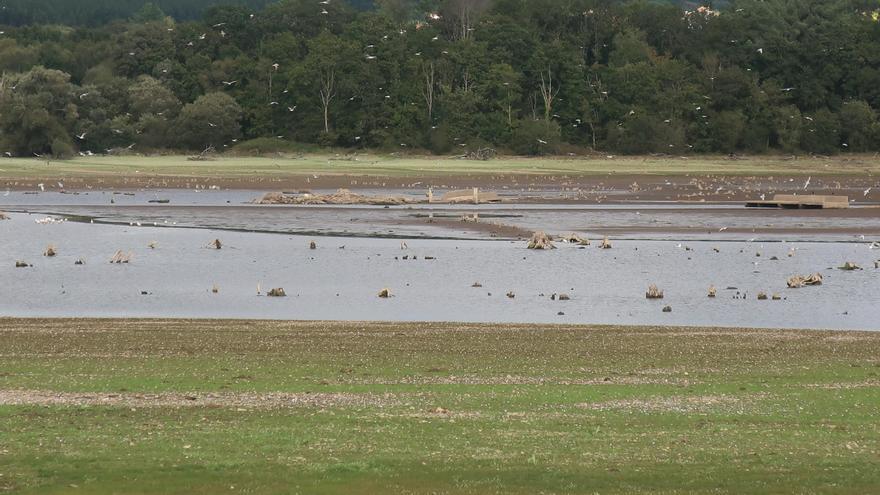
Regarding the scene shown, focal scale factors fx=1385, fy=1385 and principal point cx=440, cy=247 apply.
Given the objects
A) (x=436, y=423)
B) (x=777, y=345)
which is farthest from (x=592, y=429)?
(x=777, y=345)

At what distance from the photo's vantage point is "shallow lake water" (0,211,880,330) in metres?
30.9

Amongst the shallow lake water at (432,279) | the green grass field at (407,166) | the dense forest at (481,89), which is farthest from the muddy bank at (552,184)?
A: the shallow lake water at (432,279)

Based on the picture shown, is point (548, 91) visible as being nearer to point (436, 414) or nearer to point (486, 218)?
point (486, 218)

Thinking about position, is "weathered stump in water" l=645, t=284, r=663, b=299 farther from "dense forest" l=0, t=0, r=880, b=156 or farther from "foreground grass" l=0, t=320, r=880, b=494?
"dense forest" l=0, t=0, r=880, b=156

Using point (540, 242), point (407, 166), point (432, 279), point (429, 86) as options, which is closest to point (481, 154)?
point (407, 166)

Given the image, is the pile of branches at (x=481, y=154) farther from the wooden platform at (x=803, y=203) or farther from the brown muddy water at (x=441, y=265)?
the wooden platform at (x=803, y=203)

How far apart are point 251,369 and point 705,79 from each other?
351 ft

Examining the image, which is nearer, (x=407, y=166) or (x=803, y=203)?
(x=803, y=203)

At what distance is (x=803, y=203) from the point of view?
6394 cm

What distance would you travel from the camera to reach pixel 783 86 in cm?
12225

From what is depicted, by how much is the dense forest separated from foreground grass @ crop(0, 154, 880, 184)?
4.40 metres

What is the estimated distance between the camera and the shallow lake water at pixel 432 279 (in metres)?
30.9

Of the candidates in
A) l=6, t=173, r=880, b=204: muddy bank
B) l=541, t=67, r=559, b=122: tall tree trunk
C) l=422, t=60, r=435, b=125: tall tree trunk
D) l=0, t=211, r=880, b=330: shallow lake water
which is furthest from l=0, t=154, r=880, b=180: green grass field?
l=0, t=211, r=880, b=330: shallow lake water

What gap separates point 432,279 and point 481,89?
84247 millimetres
